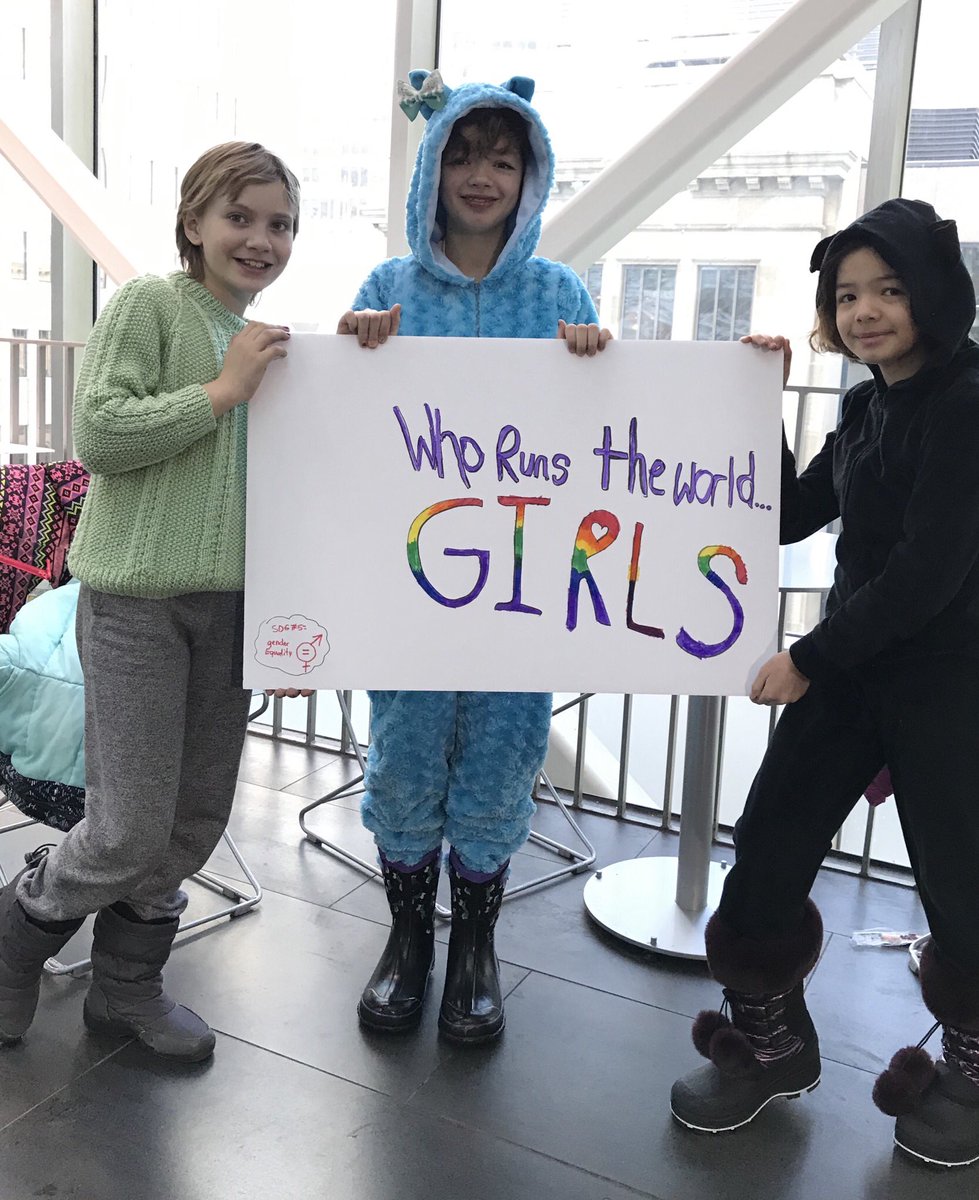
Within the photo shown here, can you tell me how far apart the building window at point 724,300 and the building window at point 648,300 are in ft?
0.29

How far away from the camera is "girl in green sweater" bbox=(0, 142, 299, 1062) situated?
1.46 metres

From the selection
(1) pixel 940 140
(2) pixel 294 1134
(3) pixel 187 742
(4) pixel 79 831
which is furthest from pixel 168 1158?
(1) pixel 940 140

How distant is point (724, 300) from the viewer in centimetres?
305

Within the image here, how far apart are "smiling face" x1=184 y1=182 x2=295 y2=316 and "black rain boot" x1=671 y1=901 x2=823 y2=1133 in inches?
47.2

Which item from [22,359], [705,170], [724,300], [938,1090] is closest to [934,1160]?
[938,1090]

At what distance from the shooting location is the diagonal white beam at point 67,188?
334 cm

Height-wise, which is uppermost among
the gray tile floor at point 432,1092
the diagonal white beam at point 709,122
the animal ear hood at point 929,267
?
the diagonal white beam at point 709,122

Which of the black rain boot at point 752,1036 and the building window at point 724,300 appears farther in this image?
the building window at point 724,300

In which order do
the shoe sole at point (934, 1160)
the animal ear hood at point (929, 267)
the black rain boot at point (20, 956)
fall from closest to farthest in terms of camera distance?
1. the animal ear hood at point (929, 267)
2. the shoe sole at point (934, 1160)
3. the black rain boot at point (20, 956)

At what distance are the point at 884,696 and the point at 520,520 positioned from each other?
0.57 metres

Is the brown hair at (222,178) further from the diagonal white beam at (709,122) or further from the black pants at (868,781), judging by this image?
the diagonal white beam at (709,122)

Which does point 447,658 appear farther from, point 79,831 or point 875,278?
point 875,278

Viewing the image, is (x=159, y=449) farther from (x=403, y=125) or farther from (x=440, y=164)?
(x=403, y=125)

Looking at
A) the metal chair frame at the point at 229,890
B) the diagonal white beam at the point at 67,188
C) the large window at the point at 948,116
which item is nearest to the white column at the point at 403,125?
the diagonal white beam at the point at 67,188
